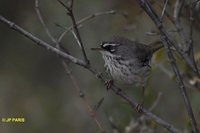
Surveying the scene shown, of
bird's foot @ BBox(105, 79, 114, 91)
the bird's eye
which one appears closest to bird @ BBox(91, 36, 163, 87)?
the bird's eye

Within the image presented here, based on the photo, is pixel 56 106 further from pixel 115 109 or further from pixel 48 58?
pixel 115 109

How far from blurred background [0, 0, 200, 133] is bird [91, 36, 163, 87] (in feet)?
0.82

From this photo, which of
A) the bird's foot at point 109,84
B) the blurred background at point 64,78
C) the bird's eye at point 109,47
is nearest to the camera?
the bird's foot at point 109,84

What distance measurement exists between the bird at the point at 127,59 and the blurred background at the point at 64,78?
25 centimetres

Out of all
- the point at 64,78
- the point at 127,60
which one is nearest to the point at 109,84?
the point at 127,60

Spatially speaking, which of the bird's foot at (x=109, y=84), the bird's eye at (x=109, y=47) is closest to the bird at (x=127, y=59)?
the bird's eye at (x=109, y=47)

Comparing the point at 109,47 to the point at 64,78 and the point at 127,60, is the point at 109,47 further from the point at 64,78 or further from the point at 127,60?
the point at 64,78

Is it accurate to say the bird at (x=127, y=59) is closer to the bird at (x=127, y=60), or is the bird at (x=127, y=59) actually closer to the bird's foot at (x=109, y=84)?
the bird at (x=127, y=60)

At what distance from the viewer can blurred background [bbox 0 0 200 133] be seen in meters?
7.04

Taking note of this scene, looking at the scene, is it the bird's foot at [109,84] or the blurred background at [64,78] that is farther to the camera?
the blurred background at [64,78]

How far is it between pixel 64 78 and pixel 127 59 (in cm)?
Result: 333

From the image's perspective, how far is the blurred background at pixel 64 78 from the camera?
7.04 metres

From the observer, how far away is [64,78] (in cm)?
928

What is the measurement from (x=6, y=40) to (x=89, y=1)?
6.03ft
